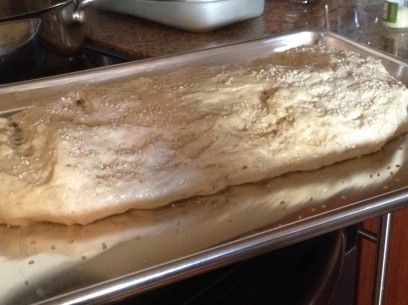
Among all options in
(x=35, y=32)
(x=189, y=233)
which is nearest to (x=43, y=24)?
(x=35, y=32)

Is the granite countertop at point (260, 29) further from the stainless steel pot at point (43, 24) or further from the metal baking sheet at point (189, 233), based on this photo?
the metal baking sheet at point (189, 233)

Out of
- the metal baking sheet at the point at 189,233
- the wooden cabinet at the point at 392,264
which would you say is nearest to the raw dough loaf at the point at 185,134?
the metal baking sheet at the point at 189,233

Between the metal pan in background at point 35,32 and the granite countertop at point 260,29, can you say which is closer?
the metal pan in background at point 35,32

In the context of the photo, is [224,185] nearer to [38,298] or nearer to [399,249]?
[38,298]

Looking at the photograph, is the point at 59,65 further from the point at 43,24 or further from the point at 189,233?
the point at 189,233

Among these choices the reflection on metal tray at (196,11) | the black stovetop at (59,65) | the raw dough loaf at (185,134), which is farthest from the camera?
the reflection on metal tray at (196,11)
